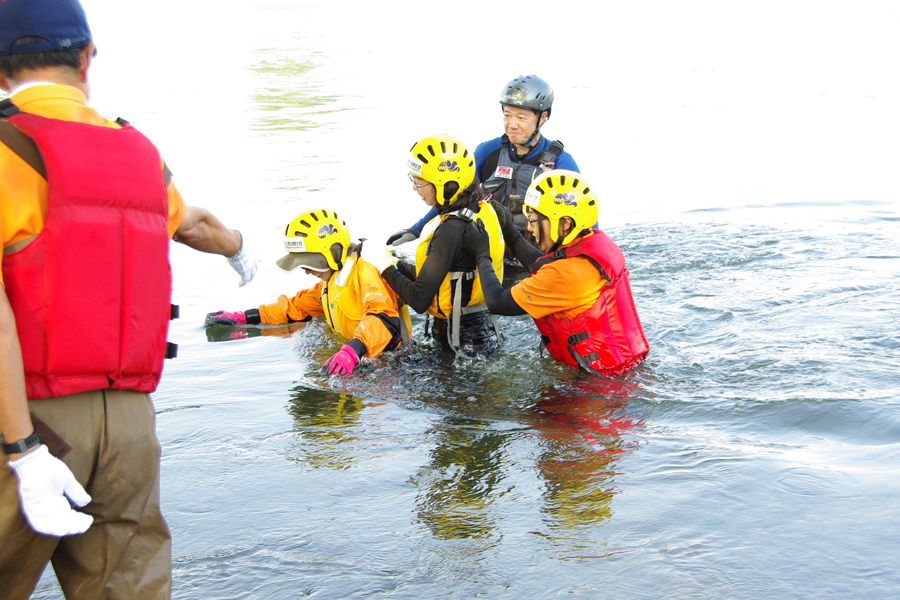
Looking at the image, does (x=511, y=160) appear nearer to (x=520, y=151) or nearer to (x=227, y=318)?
(x=520, y=151)

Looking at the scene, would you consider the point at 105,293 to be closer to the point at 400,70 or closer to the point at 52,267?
the point at 52,267

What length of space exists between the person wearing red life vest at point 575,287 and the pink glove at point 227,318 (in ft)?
9.25

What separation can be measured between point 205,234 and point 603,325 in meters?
3.09

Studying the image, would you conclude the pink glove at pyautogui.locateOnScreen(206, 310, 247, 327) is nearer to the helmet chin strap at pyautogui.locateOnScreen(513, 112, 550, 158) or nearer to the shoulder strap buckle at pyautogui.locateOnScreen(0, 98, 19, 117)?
the helmet chin strap at pyautogui.locateOnScreen(513, 112, 550, 158)

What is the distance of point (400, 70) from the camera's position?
3009cm

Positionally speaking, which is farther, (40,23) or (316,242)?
(316,242)

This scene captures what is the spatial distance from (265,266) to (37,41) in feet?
23.9

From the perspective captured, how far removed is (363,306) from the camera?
603 centimetres

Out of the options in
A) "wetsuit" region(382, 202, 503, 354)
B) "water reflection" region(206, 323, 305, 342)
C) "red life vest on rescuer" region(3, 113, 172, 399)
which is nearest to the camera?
"red life vest on rescuer" region(3, 113, 172, 399)

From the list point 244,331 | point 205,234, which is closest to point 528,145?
point 244,331

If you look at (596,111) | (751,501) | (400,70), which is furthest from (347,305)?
(400,70)

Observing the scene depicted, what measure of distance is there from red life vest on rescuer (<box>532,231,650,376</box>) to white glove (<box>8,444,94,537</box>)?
3609mm

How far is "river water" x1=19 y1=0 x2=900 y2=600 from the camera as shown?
3.37 meters

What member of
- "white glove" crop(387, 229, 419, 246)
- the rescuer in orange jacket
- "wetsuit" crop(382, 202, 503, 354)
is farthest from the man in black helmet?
"wetsuit" crop(382, 202, 503, 354)
